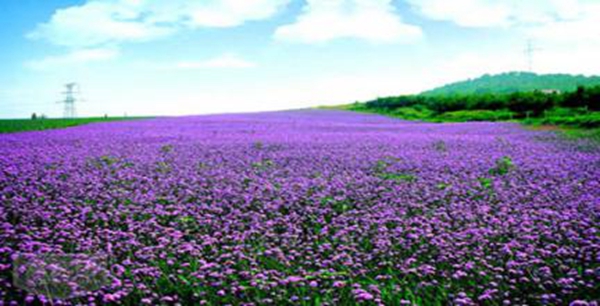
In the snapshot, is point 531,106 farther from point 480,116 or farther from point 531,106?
point 480,116

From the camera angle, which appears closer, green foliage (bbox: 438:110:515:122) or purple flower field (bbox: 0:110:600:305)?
purple flower field (bbox: 0:110:600:305)

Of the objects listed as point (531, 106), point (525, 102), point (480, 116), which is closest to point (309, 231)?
point (480, 116)

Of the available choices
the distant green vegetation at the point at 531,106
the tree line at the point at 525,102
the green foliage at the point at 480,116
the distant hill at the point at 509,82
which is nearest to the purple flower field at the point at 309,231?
the distant green vegetation at the point at 531,106

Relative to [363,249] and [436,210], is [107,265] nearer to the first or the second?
[363,249]

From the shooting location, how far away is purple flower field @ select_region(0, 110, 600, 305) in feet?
14.4

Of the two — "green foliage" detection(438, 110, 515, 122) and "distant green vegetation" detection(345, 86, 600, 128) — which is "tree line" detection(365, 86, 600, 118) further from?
"green foliage" detection(438, 110, 515, 122)

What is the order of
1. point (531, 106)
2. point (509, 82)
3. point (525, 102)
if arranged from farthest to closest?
point (509, 82), point (525, 102), point (531, 106)

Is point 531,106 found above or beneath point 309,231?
above

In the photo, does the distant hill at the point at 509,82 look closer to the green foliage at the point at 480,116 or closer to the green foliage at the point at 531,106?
the green foliage at the point at 531,106

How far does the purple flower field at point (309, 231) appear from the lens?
4.38 meters

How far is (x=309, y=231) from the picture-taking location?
6246mm

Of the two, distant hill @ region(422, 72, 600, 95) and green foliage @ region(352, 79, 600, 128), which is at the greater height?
distant hill @ region(422, 72, 600, 95)

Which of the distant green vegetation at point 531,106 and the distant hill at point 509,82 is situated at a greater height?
the distant hill at point 509,82

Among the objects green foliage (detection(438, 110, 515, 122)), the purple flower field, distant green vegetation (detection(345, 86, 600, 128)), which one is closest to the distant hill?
distant green vegetation (detection(345, 86, 600, 128))
